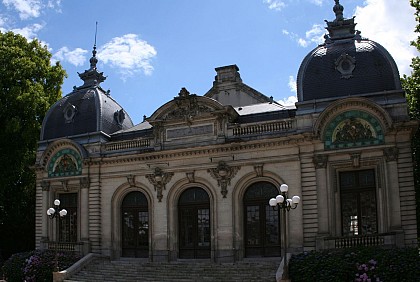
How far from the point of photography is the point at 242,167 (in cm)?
2408

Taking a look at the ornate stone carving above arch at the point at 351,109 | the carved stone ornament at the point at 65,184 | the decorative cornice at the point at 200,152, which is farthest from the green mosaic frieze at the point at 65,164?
the ornate stone carving above arch at the point at 351,109

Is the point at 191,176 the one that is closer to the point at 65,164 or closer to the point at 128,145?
the point at 128,145

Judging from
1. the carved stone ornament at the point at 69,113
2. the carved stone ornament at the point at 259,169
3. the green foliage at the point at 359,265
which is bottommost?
the green foliage at the point at 359,265

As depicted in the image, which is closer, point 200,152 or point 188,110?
point 200,152

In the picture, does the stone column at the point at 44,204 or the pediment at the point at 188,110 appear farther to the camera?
the stone column at the point at 44,204

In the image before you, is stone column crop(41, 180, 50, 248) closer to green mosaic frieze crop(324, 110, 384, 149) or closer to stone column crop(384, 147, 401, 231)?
green mosaic frieze crop(324, 110, 384, 149)

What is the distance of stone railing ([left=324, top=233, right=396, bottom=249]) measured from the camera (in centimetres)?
2044

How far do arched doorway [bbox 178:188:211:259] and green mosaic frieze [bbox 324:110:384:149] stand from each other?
6.86m

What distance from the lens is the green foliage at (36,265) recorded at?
82.5 feet

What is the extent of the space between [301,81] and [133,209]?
35.7 feet

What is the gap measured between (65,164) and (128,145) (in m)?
4.08

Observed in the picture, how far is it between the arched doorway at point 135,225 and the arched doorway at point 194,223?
2.07 m

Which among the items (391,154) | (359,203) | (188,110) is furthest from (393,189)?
(188,110)

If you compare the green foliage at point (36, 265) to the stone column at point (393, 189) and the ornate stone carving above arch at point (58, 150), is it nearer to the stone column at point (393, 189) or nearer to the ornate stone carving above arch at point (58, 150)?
the ornate stone carving above arch at point (58, 150)
